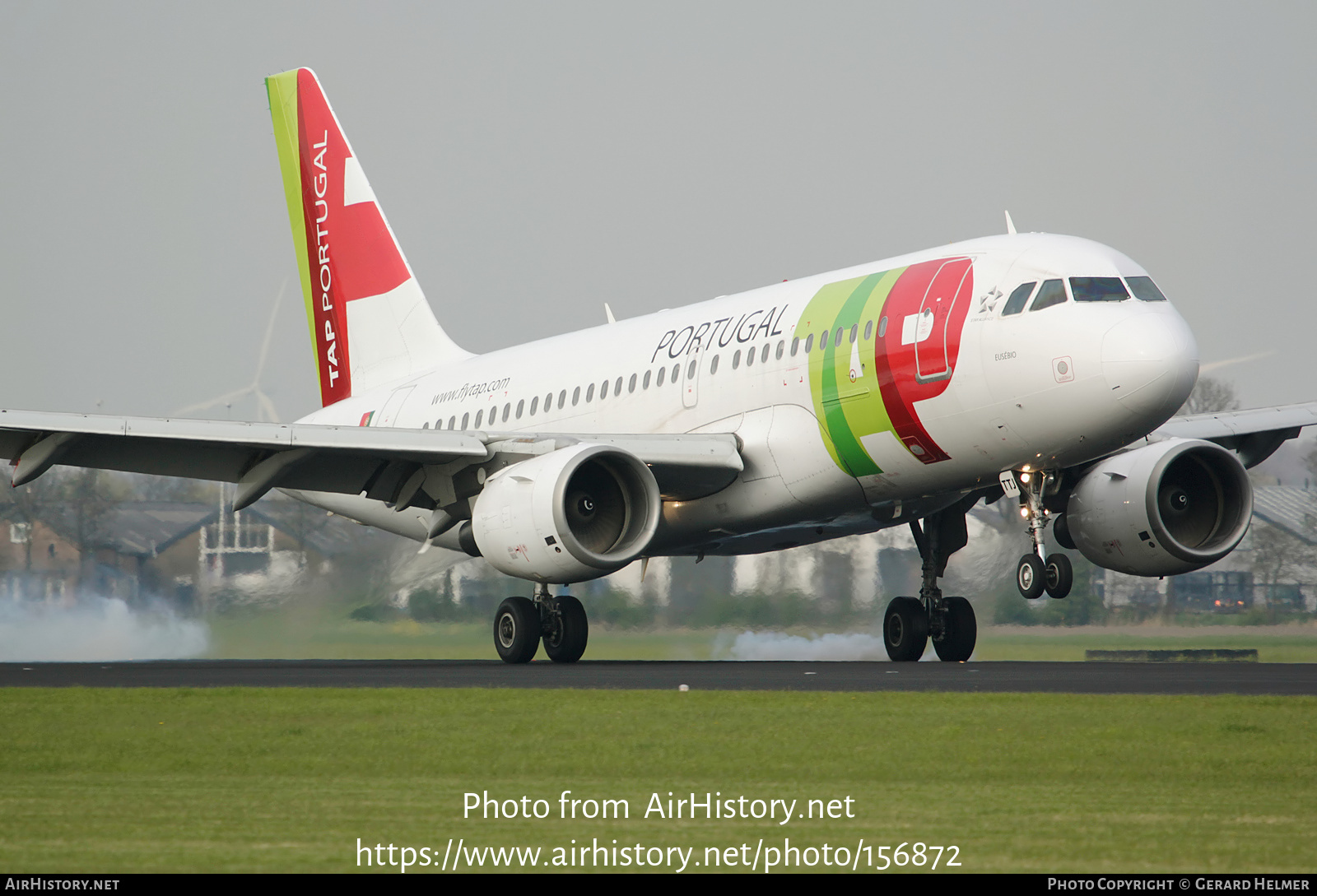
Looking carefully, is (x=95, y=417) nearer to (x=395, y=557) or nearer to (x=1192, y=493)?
(x=395, y=557)

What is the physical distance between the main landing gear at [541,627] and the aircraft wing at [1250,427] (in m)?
8.17

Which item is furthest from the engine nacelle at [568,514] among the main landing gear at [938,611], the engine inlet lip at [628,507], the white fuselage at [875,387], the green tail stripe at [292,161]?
the green tail stripe at [292,161]

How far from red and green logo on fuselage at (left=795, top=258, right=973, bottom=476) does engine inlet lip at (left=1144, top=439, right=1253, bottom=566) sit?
10.5ft

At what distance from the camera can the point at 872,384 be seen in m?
19.7

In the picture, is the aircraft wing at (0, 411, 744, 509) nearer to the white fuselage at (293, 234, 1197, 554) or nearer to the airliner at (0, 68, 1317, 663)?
the airliner at (0, 68, 1317, 663)

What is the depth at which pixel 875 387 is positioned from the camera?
19703 mm

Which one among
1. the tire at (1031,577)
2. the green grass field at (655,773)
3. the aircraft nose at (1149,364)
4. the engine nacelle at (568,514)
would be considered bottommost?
the green grass field at (655,773)

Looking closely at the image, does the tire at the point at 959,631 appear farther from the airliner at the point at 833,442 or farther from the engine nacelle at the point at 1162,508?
the engine nacelle at the point at 1162,508

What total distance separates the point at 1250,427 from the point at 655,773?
1556 cm

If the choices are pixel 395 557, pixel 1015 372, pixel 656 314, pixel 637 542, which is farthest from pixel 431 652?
pixel 1015 372

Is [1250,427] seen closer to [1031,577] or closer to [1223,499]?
[1223,499]

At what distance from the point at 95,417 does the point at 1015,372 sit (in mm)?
10783

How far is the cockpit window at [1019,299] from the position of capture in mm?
18766

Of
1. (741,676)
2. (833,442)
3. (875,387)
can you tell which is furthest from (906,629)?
(741,676)
